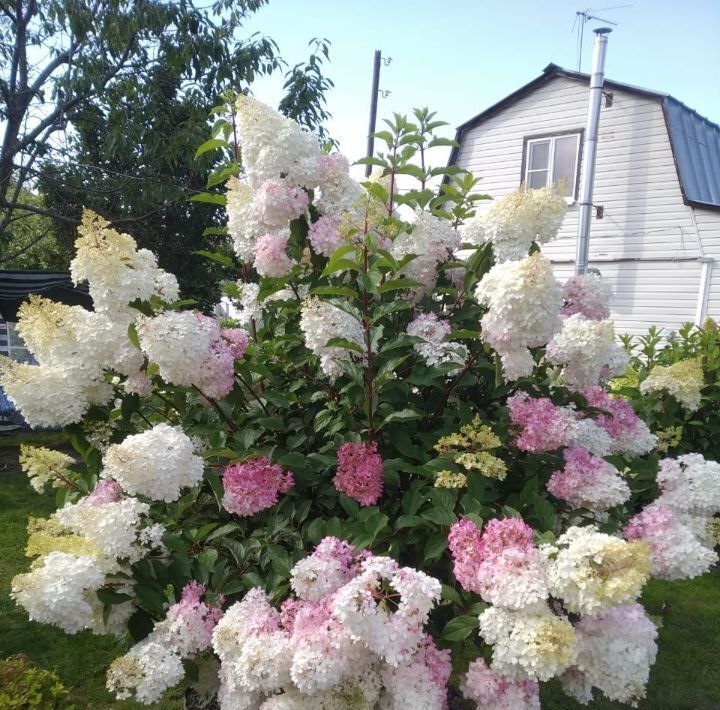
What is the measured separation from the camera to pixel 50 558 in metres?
1.56

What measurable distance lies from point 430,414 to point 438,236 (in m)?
0.59

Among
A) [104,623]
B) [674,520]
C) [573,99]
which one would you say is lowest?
[104,623]

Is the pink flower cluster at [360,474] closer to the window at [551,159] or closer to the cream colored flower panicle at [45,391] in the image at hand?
the cream colored flower panicle at [45,391]

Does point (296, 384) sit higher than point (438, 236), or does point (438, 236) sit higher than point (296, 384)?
point (438, 236)

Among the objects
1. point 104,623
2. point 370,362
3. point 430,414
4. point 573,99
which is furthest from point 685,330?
point 573,99

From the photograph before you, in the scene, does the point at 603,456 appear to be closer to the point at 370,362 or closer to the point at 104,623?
the point at 370,362

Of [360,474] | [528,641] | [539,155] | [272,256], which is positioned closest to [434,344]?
[360,474]

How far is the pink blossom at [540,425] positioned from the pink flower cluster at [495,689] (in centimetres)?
62

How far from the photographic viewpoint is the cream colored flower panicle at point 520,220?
1.85m

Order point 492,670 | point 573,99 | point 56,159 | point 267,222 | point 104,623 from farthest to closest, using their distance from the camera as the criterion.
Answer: point 573,99, point 56,159, point 267,222, point 104,623, point 492,670

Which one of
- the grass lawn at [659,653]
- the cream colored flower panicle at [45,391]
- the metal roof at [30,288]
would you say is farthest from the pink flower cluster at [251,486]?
the metal roof at [30,288]

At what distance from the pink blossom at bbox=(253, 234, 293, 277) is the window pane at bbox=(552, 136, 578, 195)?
8730 millimetres

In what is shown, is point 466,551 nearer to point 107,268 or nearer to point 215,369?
point 215,369

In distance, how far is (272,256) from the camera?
76.0 inches
